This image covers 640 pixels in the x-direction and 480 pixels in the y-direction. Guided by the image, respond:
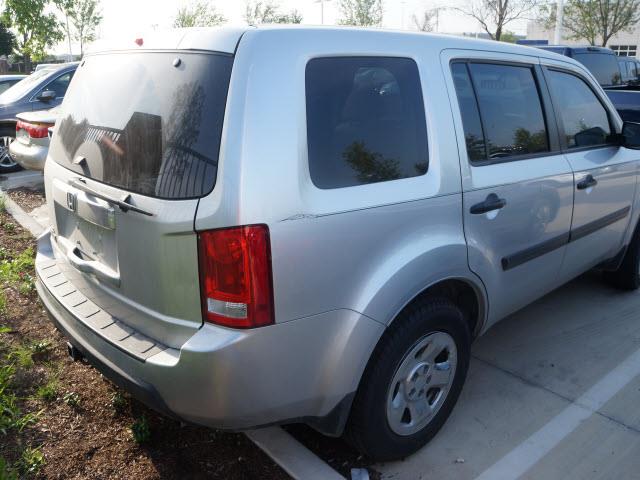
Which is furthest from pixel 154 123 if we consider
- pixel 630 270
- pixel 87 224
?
pixel 630 270

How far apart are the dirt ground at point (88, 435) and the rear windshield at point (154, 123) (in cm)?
127

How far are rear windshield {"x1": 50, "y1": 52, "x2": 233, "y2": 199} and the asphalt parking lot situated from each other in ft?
4.71

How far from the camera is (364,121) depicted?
232cm

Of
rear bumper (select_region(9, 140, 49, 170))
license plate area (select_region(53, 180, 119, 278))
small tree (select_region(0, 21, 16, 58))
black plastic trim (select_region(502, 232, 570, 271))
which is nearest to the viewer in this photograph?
license plate area (select_region(53, 180, 119, 278))

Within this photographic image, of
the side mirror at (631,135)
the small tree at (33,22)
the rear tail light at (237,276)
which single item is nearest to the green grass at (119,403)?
the rear tail light at (237,276)

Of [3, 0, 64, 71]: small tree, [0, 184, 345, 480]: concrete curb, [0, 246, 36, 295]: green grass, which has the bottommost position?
[0, 184, 345, 480]: concrete curb

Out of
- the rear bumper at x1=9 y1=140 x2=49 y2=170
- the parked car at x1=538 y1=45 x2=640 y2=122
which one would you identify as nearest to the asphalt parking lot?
the rear bumper at x1=9 y1=140 x2=49 y2=170

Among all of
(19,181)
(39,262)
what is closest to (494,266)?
(39,262)

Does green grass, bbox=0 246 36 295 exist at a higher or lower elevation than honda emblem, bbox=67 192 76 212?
lower

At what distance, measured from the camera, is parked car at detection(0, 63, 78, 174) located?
30.0ft

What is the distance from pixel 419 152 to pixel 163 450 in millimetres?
1806

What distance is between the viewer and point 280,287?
196cm

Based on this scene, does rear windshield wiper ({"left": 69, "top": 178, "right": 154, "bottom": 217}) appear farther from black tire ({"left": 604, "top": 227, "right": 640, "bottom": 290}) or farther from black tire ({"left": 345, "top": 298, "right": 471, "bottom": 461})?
black tire ({"left": 604, "top": 227, "right": 640, "bottom": 290})

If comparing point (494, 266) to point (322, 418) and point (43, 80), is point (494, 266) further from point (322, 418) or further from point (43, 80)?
point (43, 80)
